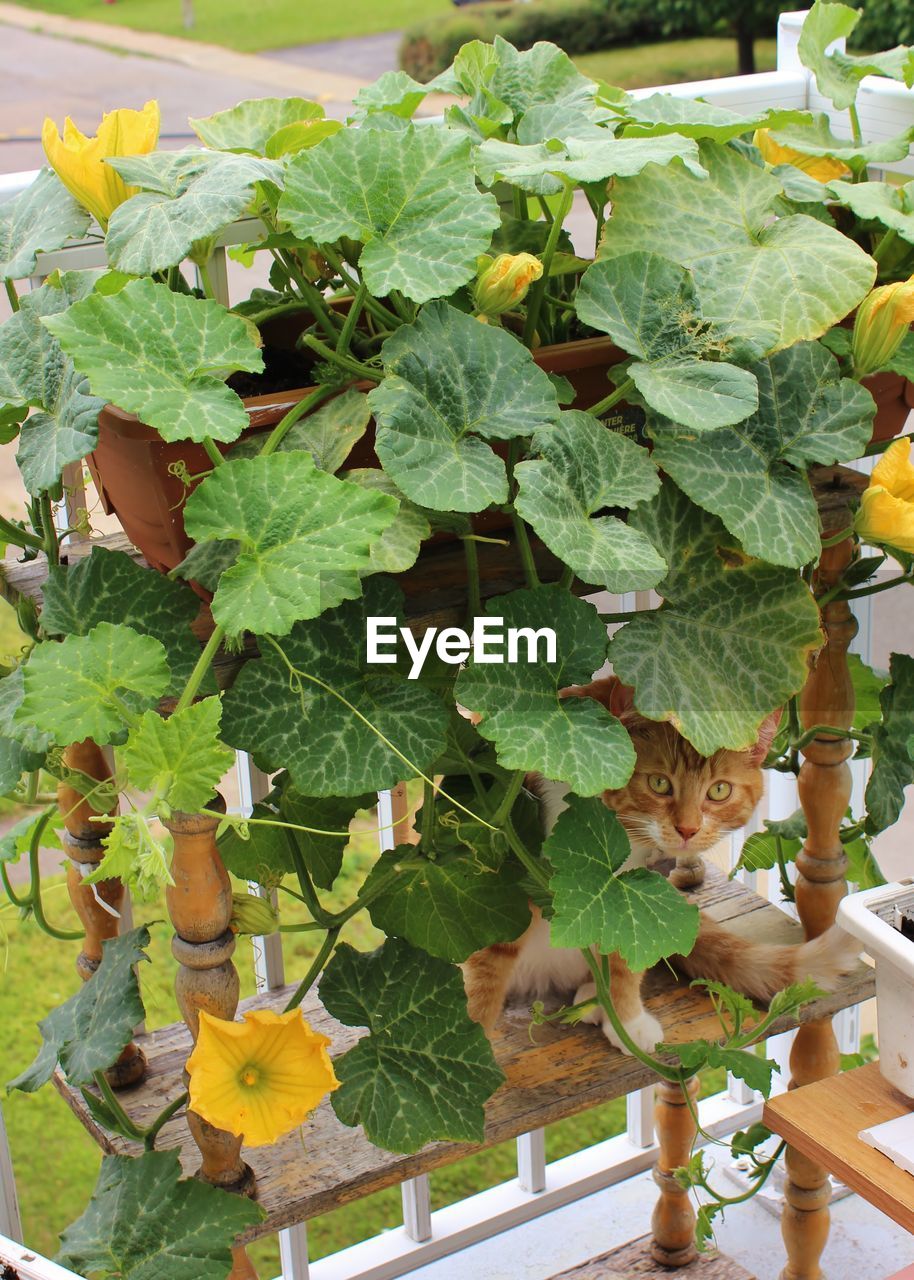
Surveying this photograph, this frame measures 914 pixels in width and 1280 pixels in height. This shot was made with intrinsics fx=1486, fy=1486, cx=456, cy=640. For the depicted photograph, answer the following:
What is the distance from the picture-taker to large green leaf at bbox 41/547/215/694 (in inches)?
36.3

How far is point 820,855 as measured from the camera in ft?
4.39

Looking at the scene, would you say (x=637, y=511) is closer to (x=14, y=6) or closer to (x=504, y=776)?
(x=504, y=776)

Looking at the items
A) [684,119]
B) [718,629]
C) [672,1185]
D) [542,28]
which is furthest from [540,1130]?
[542,28]

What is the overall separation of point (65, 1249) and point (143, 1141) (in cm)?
10

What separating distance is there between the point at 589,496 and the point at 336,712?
0.20m

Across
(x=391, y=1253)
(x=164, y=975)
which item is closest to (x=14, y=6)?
(x=164, y=975)

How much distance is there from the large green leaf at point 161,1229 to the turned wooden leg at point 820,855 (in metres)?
0.60

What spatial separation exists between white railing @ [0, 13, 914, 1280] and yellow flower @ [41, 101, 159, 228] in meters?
0.11

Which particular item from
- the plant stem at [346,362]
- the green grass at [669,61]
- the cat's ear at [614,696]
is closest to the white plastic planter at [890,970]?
the cat's ear at [614,696]

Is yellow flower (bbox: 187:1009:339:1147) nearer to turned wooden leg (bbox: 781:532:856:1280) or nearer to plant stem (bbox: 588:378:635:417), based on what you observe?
plant stem (bbox: 588:378:635:417)

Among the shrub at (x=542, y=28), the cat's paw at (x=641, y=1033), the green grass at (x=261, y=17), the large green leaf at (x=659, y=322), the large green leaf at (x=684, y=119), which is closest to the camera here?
the large green leaf at (x=659, y=322)

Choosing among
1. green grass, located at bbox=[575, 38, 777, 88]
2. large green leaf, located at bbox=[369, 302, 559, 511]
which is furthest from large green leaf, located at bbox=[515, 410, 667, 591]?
green grass, located at bbox=[575, 38, 777, 88]

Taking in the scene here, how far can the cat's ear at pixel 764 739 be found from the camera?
1.12 metres

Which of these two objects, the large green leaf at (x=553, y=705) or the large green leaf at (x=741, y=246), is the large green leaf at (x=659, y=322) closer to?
the large green leaf at (x=741, y=246)
